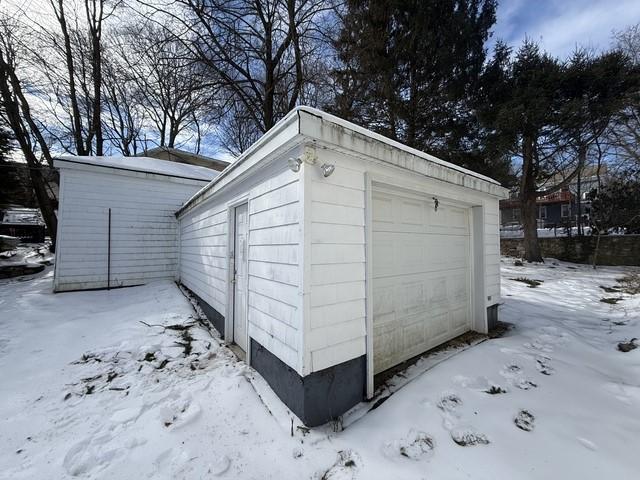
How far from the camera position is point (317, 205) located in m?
2.27

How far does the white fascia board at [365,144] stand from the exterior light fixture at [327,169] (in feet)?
0.56

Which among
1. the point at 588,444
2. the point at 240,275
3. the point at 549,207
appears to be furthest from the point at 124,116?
the point at 549,207

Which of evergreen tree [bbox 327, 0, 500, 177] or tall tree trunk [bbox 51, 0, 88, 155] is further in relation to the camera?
tall tree trunk [bbox 51, 0, 88, 155]

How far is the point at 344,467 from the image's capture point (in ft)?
6.09

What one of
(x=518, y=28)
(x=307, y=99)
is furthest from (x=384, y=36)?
(x=518, y=28)

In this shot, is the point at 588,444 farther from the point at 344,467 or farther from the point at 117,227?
the point at 117,227

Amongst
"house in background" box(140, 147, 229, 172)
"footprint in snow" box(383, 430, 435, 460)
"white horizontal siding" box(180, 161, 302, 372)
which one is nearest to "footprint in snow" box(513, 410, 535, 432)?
"footprint in snow" box(383, 430, 435, 460)

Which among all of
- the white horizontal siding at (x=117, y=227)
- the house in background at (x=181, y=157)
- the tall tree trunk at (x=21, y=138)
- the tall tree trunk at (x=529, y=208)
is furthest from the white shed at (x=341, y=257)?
the house in background at (x=181, y=157)

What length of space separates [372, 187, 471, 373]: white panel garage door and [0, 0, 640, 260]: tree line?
20.0 ft

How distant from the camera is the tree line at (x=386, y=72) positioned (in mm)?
8617

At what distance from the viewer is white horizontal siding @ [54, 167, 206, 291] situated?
6961 millimetres

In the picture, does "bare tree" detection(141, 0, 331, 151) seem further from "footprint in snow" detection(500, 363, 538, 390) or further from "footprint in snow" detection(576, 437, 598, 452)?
"footprint in snow" detection(576, 437, 598, 452)

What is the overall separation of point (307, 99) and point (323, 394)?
11.2m

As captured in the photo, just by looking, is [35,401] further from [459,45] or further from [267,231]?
[459,45]
